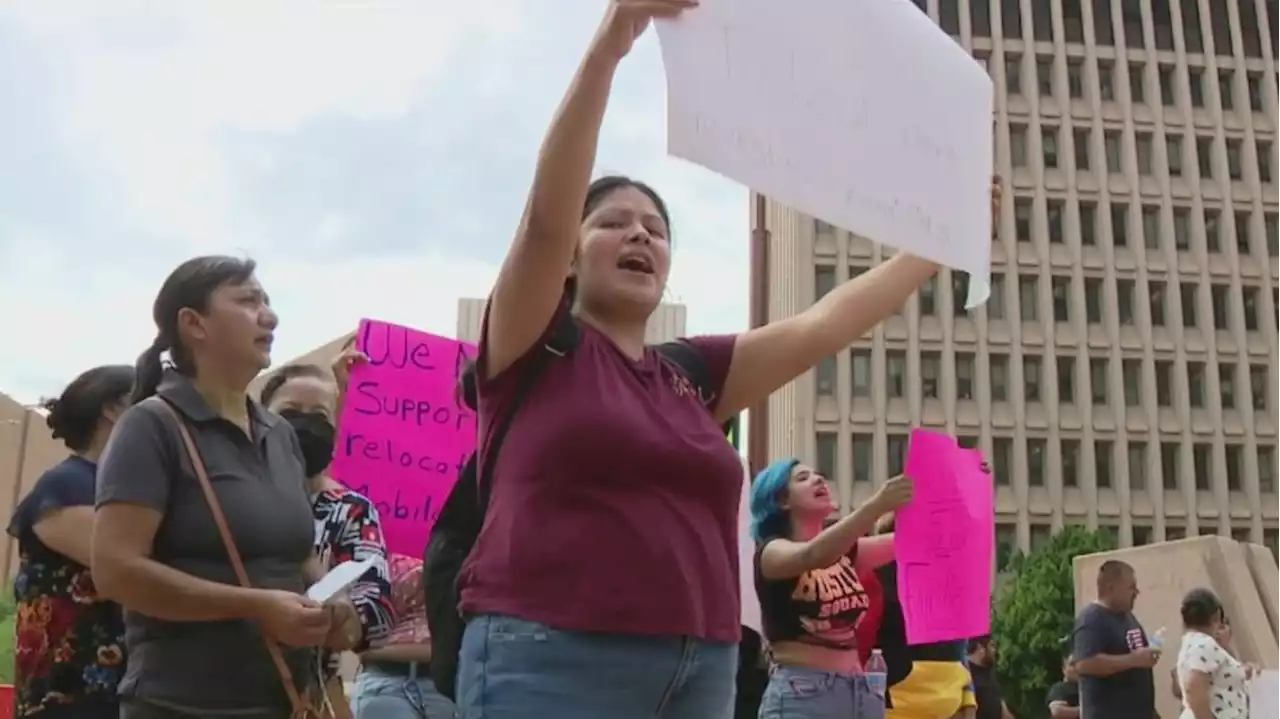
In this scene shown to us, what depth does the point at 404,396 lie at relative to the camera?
453cm

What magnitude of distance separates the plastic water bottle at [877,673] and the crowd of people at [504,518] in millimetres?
123

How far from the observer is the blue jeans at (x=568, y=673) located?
1.77 metres

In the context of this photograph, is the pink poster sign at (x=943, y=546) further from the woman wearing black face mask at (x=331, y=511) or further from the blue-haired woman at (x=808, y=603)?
the woman wearing black face mask at (x=331, y=511)

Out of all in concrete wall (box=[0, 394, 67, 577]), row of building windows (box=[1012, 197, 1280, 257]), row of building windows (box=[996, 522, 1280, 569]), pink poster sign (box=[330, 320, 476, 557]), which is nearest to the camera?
pink poster sign (box=[330, 320, 476, 557])

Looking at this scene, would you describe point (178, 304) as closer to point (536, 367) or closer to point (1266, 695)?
point (536, 367)

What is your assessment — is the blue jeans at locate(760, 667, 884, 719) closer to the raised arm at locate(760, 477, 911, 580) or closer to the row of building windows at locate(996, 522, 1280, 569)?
the raised arm at locate(760, 477, 911, 580)

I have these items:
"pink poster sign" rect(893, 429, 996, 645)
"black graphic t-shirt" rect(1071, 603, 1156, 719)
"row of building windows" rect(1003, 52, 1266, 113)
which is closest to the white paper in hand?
"pink poster sign" rect(893, 429, 996, 645)

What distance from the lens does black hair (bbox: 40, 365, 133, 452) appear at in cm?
344

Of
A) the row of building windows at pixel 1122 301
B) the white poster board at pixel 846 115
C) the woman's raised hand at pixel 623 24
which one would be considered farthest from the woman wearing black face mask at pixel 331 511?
the row of building windows at pixel 1122 301

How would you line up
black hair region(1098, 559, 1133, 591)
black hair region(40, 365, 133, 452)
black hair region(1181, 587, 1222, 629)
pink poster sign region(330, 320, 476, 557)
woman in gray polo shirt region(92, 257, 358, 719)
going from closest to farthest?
woman in gray polo shirt region(92, 257, 358, 719) → black hair region(40, 365, 133, 452) → pink poster sign region(330, 320, 476, 557) → black hair region(1181, 587, 1222, 629) → black hair region(1098, 559, 1133, 591)

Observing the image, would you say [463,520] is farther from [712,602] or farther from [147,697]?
[147,697]

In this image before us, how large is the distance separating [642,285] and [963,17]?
2066 inches

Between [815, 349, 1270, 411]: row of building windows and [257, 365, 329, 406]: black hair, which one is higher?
[815, 349, 1270, 411]: row of building windows

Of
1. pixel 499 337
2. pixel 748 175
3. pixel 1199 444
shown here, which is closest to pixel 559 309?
pixel 499 337
